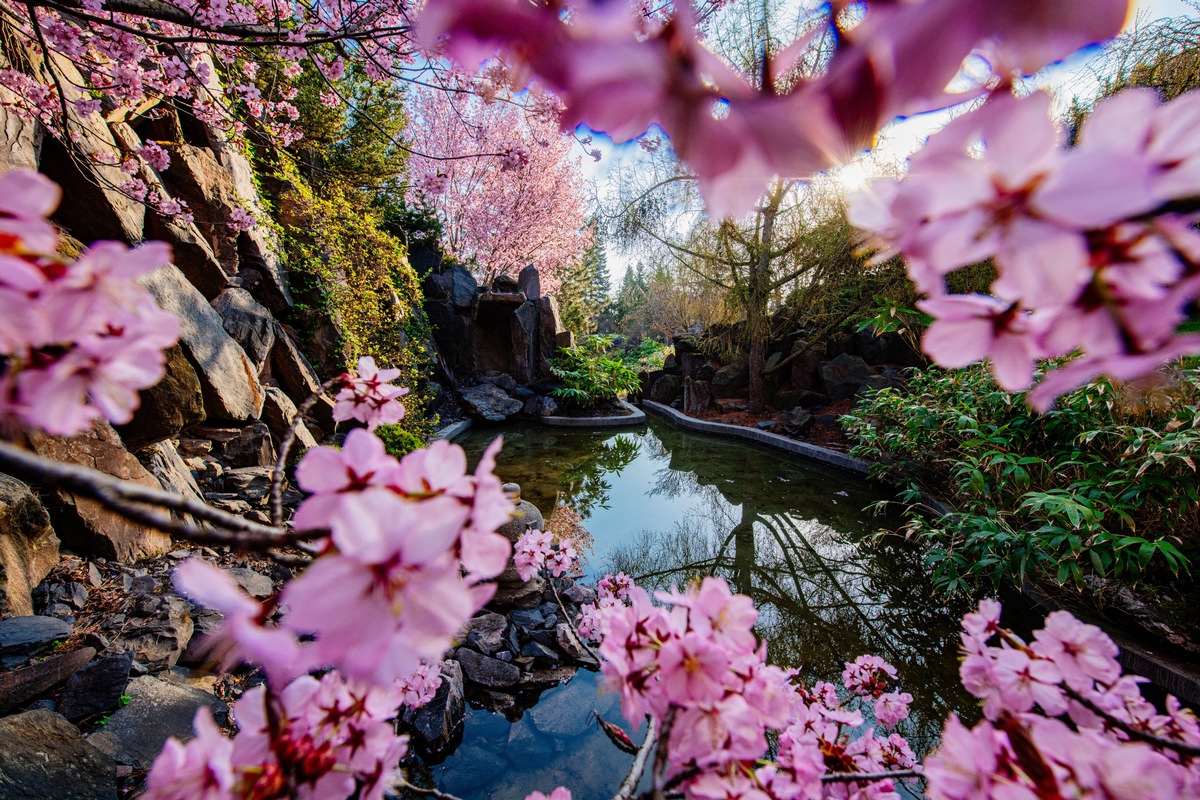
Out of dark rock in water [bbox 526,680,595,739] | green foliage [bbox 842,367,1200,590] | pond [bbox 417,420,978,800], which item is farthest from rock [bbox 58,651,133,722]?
green foliage [bbox 842,367,1200,590]

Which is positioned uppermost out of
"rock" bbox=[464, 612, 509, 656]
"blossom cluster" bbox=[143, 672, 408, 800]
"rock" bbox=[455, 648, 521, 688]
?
"blossom cluster" bbox=[143, 672, 408, 800]

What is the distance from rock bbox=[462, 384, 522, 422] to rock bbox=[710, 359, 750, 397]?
4357 millimetres

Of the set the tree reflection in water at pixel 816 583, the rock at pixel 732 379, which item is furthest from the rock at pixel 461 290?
the tree reflection in water at pixel 816 583

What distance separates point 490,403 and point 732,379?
17.0 ft

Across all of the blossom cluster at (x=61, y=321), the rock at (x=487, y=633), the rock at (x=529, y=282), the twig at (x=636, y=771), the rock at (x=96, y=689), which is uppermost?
the rock at (x=529, y=282)

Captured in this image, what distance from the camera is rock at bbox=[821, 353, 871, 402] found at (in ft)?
25.0

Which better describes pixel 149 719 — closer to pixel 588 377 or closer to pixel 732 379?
pixel 588 377

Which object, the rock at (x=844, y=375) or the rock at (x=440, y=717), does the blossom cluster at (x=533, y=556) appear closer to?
Answer: the rock at (x=440, y=717)

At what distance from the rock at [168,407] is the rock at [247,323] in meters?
1.32

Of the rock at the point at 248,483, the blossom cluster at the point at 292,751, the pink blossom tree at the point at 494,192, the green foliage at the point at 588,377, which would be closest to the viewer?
the blossom cluster at the point at 292,751

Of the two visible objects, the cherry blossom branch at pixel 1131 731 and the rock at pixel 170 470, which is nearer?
the cherry blossom branch at pixel 1131 731

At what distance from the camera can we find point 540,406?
31.2ft

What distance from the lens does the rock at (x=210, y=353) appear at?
3.12 meters

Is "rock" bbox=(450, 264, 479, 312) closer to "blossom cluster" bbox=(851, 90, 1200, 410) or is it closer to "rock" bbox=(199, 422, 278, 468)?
"rock" bbox=(199, 422, 278, 468)
